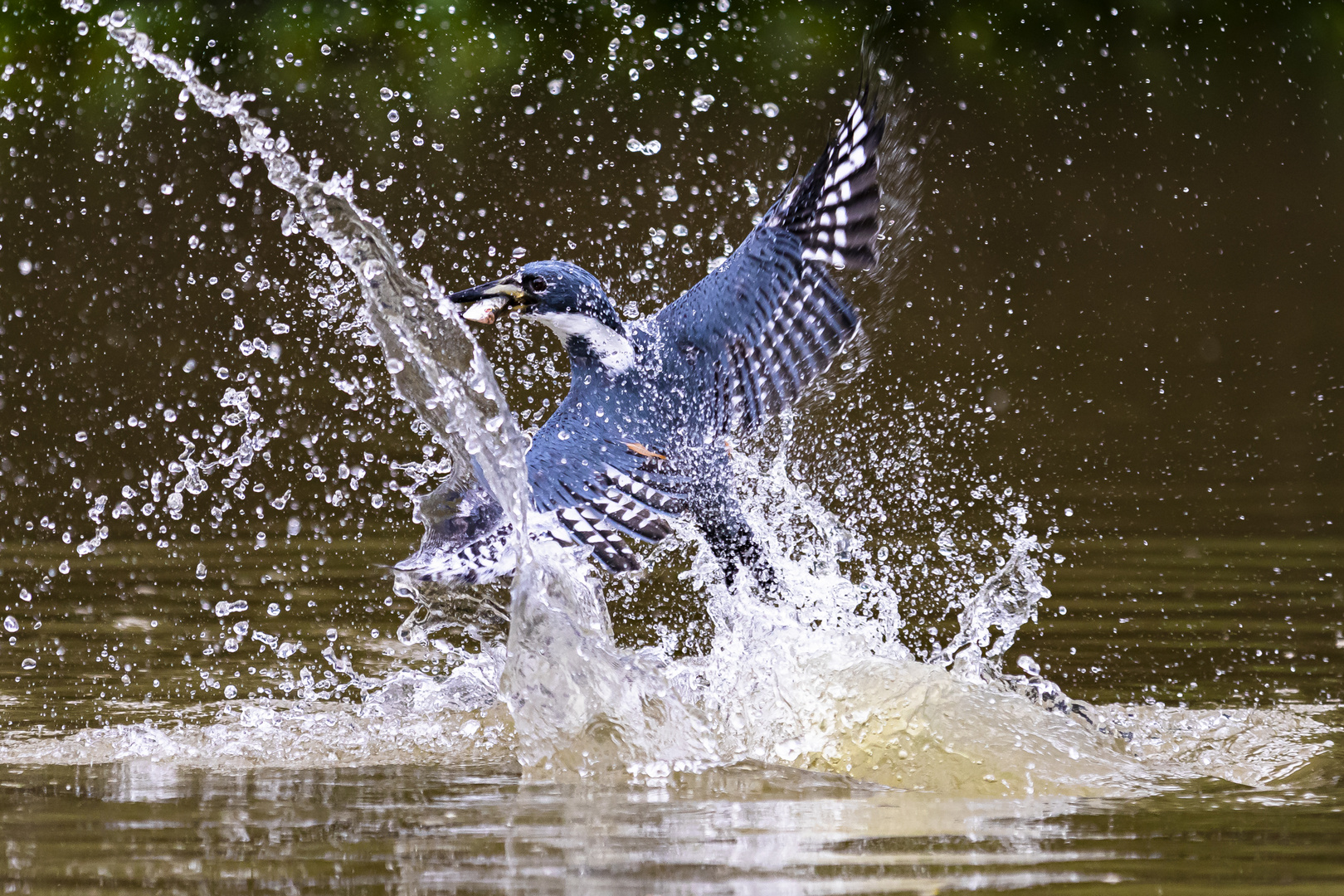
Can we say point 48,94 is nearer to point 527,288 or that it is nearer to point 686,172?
point 686,172

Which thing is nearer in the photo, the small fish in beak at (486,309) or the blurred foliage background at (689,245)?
the small fish in beak at (486,309)

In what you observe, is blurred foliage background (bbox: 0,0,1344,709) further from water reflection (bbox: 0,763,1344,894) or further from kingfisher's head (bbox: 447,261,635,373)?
water reflection (bbox: 0,763,1344,894)

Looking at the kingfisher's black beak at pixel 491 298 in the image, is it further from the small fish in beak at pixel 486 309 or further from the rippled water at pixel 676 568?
the rippled water at pixel 676 568

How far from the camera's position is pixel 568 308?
4293mm

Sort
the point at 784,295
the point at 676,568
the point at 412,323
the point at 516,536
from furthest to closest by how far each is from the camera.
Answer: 1. the point at 676,568
2. the point at 784,295
3. the point at 412,323
4. the point at 516,536

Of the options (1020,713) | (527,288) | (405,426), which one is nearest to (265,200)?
(405,426)

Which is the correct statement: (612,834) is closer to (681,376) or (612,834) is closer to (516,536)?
(516,536)

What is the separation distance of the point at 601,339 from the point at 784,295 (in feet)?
1.63

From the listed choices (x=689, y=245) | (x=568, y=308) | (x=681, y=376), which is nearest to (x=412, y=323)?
(x=568, y=308)

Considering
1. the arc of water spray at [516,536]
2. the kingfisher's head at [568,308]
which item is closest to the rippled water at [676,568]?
the arc of water spray at [516,536]

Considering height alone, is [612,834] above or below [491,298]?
below

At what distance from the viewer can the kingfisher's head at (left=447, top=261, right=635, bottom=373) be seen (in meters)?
4.29

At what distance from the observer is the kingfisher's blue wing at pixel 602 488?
4.05 metres

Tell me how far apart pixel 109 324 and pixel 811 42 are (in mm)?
8691
